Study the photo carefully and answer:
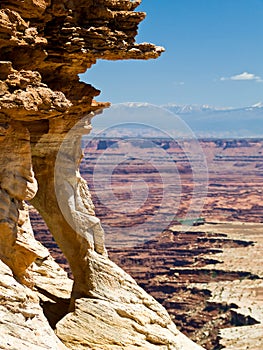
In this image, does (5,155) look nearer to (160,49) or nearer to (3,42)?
(3,42)

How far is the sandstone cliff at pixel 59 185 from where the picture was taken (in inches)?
484

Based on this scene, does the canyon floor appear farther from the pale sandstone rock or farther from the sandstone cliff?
the pale sandstone rock

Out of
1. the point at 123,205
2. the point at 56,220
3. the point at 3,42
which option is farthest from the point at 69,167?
the point at 123,205

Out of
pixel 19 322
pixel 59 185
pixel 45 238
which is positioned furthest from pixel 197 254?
pixel 19 322

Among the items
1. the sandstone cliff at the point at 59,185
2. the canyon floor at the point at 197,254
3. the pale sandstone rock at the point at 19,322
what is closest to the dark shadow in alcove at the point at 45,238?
the canyon floor at the point at 197,254

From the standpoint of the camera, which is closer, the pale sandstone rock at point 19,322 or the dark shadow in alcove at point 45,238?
the pale sandstone rock at point 19,322

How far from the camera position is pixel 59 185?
55.6ft

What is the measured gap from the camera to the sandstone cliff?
12.3m

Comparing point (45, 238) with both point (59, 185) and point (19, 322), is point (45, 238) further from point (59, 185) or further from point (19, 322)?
point (19, 322)

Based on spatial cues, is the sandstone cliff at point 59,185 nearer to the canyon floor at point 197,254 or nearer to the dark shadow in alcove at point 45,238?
the canyon floor at point 197,254

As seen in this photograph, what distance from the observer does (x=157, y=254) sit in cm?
7919

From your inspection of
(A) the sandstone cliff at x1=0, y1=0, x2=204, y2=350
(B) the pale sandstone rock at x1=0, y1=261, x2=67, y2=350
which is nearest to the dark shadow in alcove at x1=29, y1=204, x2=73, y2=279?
(A) the sandstone cliff at x1=0, y1=0, x2=204, y2=350

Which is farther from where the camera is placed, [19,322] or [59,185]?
[59,185]

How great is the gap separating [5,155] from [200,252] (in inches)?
2757
